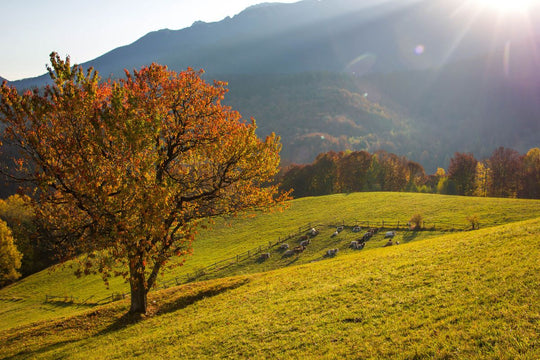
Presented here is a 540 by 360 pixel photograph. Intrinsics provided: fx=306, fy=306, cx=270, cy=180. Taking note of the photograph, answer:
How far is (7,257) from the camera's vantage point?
7412cm

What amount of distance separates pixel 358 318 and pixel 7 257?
90564mm

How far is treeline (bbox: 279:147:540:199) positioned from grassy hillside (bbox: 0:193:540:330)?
1080 inches

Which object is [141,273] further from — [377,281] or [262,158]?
[377,281]

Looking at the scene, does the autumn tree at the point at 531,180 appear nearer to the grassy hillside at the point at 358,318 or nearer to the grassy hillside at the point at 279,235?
the grassy hillside at the point at 279,235

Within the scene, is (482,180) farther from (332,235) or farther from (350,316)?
(350,316)

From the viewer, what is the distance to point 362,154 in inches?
4860

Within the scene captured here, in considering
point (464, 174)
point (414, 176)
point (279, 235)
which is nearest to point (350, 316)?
point (279, 235)

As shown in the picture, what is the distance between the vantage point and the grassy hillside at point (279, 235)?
50.8 metres

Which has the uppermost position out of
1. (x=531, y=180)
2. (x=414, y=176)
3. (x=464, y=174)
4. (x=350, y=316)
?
(x=350, y=316)

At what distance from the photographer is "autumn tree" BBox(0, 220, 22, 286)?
7383 centimetres

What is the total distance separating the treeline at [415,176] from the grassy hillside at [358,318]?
7505 cm

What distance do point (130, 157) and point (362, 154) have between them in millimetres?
114174

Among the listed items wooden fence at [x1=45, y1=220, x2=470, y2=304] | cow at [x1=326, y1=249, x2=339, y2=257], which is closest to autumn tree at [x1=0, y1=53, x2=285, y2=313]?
wooden fence at [x1=45, y1=220, x2=470, y2=304]

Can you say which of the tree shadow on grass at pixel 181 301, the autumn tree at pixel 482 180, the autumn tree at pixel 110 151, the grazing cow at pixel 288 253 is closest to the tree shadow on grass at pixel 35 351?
the tree shadow on grass at pixel 181 301
